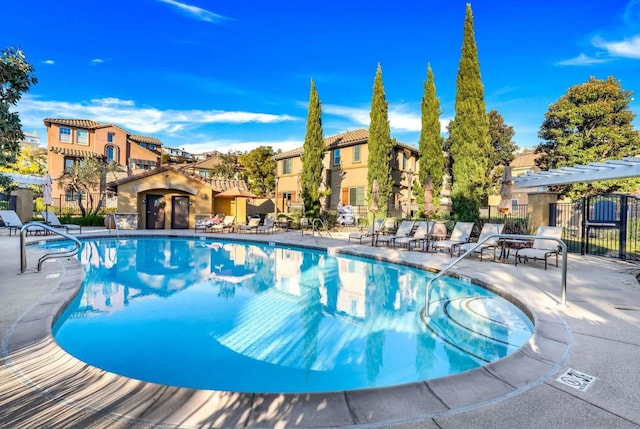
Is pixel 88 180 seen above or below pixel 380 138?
below

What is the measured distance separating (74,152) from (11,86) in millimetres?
35460

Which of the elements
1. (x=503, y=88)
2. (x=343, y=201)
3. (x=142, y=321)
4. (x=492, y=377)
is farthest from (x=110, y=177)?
(x=492, y=377)

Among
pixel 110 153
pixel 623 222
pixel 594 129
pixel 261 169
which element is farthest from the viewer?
pixel 110 153

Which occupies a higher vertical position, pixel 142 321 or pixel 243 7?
pixel 243 7

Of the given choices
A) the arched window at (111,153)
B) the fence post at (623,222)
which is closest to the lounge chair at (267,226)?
the fence post at (623,222)

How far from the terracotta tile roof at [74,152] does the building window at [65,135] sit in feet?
2.79

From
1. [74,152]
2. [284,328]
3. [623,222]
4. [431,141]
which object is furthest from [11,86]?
[74,152]

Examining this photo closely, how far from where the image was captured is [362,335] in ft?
16.9

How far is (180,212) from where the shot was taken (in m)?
21.7

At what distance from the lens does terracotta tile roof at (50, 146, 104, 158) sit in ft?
109

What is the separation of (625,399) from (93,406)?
152 inches

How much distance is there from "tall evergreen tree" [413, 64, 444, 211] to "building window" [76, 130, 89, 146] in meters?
33.8

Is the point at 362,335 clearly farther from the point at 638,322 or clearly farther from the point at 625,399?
the point at 638,322

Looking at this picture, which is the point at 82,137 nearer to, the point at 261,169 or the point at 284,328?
the point at 261,169
